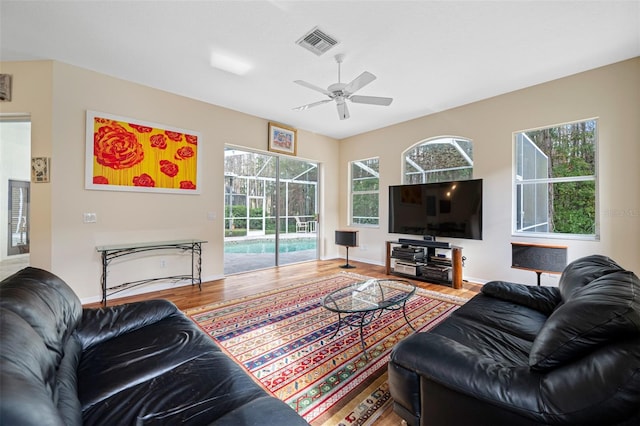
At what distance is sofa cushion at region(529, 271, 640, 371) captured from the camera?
0.91 meters

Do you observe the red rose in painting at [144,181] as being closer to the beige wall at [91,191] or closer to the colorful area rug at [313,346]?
the beige wall at [91,191]

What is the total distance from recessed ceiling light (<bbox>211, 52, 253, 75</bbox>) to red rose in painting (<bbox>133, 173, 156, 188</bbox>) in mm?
1853

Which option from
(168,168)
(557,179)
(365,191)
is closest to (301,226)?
(365,191)

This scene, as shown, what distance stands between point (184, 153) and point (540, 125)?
5.23m

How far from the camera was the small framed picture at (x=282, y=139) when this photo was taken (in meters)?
5.14

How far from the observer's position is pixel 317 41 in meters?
2.64

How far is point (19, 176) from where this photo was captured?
10.7 ft

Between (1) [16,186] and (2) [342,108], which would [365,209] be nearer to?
(2) [342,108]

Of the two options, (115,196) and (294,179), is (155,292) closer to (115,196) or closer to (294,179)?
(115,196)

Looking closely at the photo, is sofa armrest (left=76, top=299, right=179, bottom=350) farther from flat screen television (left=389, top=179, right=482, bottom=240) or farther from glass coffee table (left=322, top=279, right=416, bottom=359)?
flat screen television (left=389, top=179, right=482, bottom=240)

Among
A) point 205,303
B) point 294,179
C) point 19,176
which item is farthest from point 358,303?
point 19,176

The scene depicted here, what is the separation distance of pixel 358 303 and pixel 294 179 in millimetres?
3862

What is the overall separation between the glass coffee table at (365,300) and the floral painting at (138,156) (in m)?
3.03

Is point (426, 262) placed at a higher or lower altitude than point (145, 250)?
lower
